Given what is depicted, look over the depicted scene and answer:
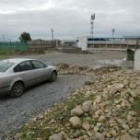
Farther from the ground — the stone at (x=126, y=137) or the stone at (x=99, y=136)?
the stone at (x=99, y=136)

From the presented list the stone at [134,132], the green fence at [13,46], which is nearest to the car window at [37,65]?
the stone at [134,132]

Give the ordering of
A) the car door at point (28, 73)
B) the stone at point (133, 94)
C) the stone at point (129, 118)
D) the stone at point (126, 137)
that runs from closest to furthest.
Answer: the stone at point (126, 137), the stone at point (129, 118), the stone at point (133, 94), the car door at point (28, 73)

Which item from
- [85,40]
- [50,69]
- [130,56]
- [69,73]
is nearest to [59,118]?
[50,69]

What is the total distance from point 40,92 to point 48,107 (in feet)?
7.30

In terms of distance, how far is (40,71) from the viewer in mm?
10953

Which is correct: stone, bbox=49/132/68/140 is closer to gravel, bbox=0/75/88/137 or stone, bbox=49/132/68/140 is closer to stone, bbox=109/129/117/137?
stone, bbox=109/129/117/137

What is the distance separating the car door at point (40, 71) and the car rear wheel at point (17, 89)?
1277 millimetres

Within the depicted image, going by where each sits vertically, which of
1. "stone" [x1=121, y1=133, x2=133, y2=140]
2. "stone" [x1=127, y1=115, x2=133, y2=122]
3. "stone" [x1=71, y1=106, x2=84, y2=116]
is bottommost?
"stone" [x1=121, y1=133, x2=133, y2=140]

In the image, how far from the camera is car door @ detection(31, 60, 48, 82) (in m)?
10.8

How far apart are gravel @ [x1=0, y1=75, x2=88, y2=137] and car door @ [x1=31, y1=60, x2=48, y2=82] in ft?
1.24

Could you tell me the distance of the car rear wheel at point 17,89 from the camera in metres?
9.13

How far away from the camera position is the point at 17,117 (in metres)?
6.88

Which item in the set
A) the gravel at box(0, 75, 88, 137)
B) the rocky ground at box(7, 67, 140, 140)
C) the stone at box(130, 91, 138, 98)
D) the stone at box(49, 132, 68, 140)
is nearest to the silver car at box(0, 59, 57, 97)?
the gravel at box(0, 75, 88, 137)

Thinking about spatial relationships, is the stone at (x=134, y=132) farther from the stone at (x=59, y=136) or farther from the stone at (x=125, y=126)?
the stone at (x=59, y=136)
